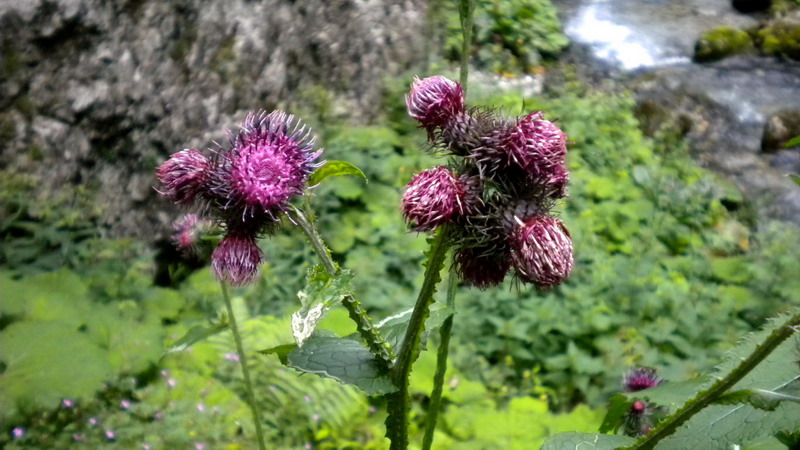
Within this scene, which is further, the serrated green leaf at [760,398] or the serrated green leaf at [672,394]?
the serrated green leaf at [672,394]

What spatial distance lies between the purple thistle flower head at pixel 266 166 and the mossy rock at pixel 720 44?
10.9 meters

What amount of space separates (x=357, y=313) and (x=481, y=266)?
0.30 metres

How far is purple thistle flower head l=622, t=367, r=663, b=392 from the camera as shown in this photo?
2.50 m

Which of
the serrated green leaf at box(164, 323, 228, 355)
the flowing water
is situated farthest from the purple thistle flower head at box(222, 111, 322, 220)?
the flowing water

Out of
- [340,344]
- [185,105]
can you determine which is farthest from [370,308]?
[340,344]

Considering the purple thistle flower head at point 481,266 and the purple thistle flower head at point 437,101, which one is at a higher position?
the purple thistle flower head at point 437,101

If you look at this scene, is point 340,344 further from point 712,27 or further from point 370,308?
point 712,27

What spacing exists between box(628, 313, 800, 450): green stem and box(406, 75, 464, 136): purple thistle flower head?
75 cm

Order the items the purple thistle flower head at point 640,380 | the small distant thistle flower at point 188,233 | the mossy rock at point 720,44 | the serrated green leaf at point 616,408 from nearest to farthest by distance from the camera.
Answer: the serrated green leaf at point 616,408
the small distant thistle flower at point 188,233
the purple thistle flower head at point 640,380
the mossy rock at point 720,44

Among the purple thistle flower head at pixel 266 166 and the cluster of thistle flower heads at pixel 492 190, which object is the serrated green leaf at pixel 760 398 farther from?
the purple thistle flower head at pixel 266 166

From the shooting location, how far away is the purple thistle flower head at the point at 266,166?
152 centimetres

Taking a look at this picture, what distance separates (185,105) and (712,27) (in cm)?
989

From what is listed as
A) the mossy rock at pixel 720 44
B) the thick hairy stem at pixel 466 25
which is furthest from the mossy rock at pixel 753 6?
the thick hairy stem at pixel 466 25

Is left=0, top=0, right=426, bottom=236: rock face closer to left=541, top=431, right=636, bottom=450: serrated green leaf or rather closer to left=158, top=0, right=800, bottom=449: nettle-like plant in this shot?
left=158, top=0, right=800, bottom=449: nettle-like plant
